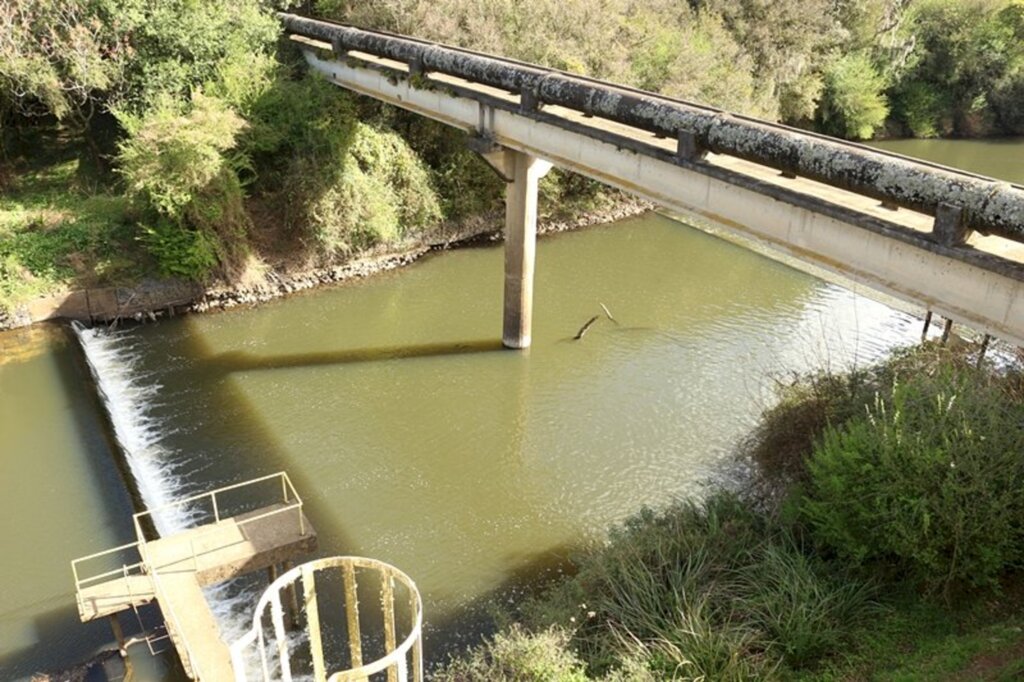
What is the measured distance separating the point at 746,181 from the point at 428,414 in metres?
7.92

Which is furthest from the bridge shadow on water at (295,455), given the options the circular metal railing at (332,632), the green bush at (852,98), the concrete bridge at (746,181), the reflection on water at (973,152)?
the reflection on water at (973,152)

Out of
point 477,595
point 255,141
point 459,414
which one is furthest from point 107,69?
point 477,595

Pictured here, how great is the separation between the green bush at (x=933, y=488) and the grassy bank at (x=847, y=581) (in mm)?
20

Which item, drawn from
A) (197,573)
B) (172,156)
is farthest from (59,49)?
(197,573)

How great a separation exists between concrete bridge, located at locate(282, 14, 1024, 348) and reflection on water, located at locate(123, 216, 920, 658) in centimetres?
230

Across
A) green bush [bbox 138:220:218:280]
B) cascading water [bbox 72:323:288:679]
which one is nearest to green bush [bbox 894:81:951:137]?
green bush [bbox 138:220:218:280]

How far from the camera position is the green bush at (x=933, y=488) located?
27.4 feet

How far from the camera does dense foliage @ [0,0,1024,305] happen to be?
19.1 meters

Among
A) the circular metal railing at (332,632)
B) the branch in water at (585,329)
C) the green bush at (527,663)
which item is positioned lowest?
the circular metal railing at (332,632)

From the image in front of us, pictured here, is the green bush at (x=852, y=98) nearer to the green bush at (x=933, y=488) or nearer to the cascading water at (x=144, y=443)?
the green bush at (x=933, y=488)

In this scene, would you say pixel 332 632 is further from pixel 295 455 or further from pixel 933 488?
pixel 933 488

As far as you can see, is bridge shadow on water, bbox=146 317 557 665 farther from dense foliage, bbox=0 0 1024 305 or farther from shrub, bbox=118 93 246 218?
dense foliage, bbox=0 0 1024 305

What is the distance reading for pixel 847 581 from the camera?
30.3 ft

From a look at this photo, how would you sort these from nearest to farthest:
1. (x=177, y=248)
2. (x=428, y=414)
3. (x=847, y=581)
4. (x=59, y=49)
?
(x=847, y=581) < (x=428, y=414) < (x=59, y=49) < (x=177, y=248)
